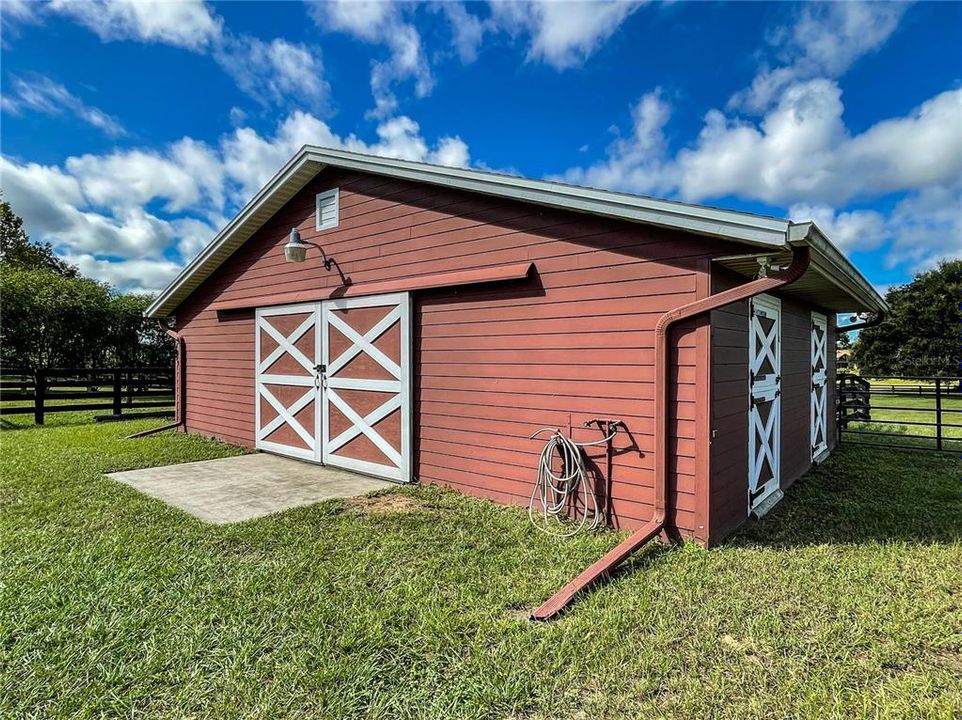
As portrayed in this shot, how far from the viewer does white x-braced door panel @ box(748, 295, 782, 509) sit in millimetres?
4203

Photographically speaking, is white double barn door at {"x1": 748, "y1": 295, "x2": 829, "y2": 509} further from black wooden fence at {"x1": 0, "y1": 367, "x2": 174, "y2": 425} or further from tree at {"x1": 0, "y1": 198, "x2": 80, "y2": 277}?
tree at {"x1": 0, "y1": 198, "x2": 80, "y2": 277}

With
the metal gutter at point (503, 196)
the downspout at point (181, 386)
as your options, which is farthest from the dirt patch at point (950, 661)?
the downspout at point (181, 386)

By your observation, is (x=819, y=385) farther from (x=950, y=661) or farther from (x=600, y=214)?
(x=950, y=661)

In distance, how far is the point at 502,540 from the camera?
11.4ft

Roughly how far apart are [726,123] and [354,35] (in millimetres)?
8034

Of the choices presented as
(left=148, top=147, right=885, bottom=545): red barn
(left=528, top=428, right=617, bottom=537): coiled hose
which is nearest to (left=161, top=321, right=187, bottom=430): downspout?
(left=148, top=147, right=885, bottom=545): red barn

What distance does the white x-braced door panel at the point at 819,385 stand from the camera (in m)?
6.59

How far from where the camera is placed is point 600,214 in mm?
3721

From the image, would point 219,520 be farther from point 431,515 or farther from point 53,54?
point 53,54

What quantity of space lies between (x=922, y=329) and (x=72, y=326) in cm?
3352

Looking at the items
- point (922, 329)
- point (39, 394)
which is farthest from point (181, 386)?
point (922, 329)

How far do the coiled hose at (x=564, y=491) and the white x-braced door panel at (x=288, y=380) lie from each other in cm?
322

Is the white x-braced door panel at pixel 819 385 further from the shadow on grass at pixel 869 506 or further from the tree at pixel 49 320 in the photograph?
the tree at pixel 49 320

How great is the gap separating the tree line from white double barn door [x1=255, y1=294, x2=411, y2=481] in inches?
355
